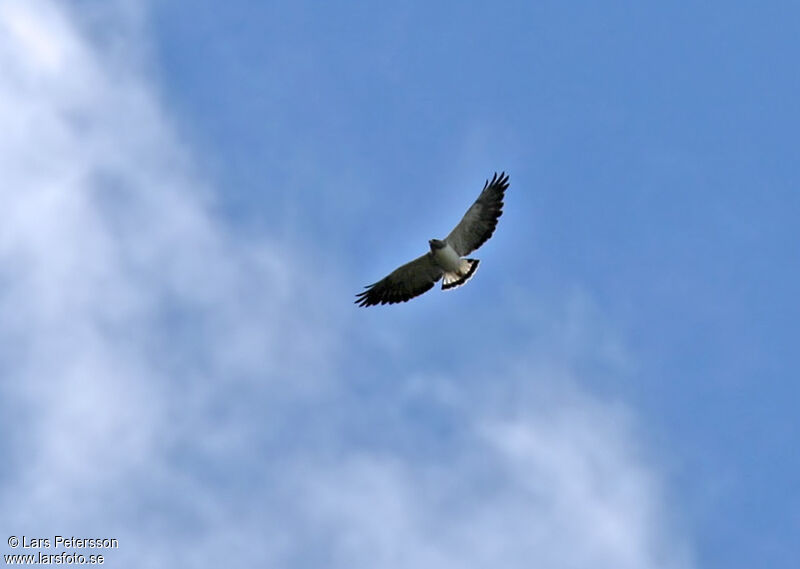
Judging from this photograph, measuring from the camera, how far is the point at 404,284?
5328 centimetres

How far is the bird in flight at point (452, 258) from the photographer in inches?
2041

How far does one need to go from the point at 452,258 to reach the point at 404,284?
75.0 inches

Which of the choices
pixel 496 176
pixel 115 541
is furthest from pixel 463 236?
pixel 115 541

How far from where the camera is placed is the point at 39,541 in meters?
44.6

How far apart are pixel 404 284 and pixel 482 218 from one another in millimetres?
2925

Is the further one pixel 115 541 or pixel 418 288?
pixel 418 288

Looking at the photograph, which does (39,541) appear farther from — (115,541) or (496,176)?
(496,176)

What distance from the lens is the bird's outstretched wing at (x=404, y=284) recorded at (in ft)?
173

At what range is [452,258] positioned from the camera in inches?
2046

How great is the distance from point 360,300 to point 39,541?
1252cm

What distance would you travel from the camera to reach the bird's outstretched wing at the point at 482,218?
51812 millimetres

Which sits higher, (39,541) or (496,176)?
(496,176)

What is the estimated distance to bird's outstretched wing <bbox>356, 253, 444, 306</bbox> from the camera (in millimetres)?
52638

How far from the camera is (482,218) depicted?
5191 cm
